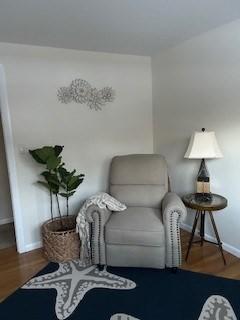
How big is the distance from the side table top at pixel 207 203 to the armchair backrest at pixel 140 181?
339 mm

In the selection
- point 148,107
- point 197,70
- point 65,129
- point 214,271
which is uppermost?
point 197,70

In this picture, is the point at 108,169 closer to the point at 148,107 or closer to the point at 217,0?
the point at 148,107

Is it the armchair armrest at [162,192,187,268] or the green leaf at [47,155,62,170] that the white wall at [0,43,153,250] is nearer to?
the green leaf at [47,155,62,170]

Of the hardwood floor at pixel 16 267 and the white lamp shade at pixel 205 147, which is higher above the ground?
the white lamp shade at pixel 205 147

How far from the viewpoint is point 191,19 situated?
225cm

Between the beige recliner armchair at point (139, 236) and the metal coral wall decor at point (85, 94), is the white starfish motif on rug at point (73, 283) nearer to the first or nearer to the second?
the beige recliner armchair at point (139, 236)

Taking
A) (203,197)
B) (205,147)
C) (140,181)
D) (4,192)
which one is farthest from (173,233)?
(4,192)

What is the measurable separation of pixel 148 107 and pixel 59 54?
1.39 metres

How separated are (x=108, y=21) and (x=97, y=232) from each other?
191 cm

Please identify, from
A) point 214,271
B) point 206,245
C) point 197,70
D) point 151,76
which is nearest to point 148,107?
point 151,76

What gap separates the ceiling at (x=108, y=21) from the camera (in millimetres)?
1893

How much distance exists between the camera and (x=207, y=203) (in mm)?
2418

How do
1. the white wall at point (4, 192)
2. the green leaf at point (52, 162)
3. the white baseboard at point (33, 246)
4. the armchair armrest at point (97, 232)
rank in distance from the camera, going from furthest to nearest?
the white wall at point (4, 192) → the white baseboard at point (33, 246) → the green leaf at point (52, 162) → the armchair armrest at point (97, 232)

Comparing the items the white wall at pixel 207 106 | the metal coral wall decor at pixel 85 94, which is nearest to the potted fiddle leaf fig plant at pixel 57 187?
the metal coral wall decor at pixel 85 94
